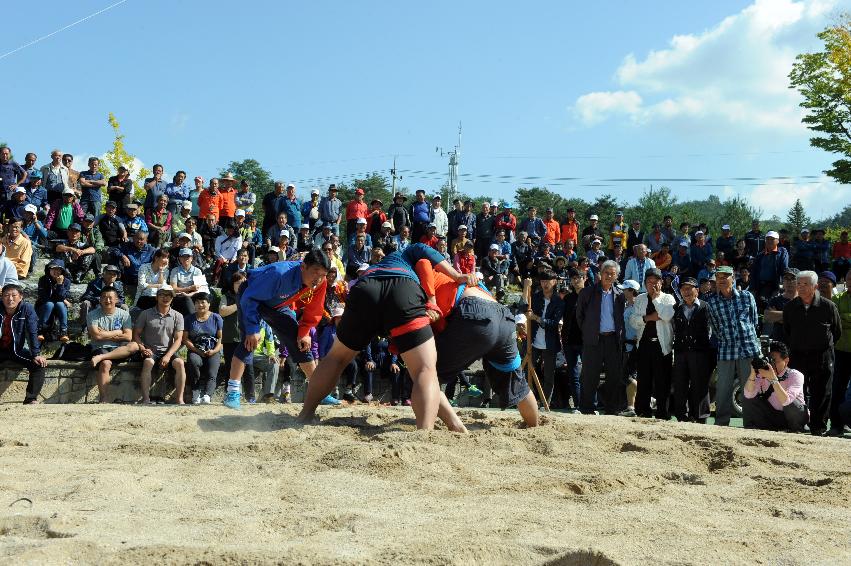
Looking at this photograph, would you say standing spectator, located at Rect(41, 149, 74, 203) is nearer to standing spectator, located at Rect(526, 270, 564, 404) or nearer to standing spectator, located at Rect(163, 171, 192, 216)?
standing spectator, located at Rect(163, 171, 192, 216)

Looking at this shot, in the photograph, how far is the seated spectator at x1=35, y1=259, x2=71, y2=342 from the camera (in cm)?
1155

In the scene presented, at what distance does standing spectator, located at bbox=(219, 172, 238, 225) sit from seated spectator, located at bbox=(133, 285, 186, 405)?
580cm

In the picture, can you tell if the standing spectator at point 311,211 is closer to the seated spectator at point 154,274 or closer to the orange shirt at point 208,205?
the orange shirt at point 208,205

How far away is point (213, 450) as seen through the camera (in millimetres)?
5809

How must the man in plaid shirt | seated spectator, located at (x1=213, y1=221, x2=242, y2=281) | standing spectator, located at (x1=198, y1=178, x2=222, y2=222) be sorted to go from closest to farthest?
the man in plaid shirt, seated spectator, located at (x1=213, y1=221, x2=242, y2=281), standing spectator, located at (x1=198, y1=178, x2=222, y2=222)

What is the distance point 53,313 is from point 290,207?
5.78 meters

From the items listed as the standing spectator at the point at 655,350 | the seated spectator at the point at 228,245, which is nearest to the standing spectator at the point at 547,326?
the standing spectator at the point at 655,350

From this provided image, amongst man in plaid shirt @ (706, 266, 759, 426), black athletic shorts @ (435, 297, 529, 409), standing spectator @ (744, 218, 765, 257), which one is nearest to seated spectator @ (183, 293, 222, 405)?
black athletic shorts @ (435, 297, 529, 409)

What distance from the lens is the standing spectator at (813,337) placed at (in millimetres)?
9406

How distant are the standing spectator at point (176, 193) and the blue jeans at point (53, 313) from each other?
13.8 ft

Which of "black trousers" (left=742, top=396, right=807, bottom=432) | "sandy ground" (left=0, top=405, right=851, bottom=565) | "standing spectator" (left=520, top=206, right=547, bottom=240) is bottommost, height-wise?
"black trousers" (left=742, top=396, right=807, bottom=432)

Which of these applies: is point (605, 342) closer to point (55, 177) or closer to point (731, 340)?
point (731, 340)

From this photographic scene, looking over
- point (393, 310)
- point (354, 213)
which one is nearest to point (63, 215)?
point (354, 213)

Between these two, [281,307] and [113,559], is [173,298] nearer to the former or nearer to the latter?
[281,307]
